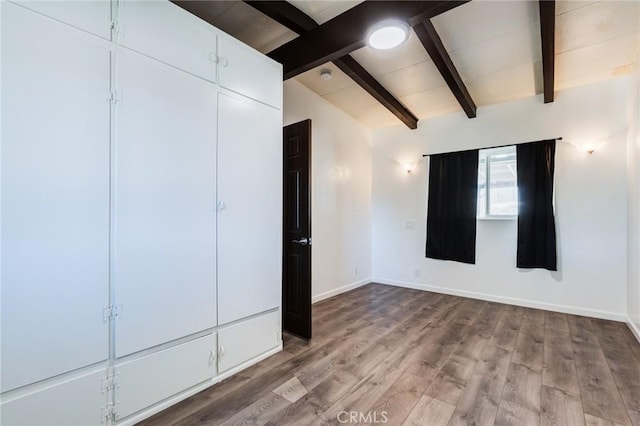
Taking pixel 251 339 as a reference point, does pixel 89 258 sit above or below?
above

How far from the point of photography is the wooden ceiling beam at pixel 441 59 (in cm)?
258

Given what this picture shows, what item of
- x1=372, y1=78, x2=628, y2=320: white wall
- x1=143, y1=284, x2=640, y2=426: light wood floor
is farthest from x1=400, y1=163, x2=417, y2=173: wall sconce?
x1=143, y1=284, x2=640, y2=426: light wood floor

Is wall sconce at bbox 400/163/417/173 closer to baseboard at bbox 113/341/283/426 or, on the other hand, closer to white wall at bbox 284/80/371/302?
white wall at bbox 284/80/371/302

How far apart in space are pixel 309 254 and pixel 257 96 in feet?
5.01

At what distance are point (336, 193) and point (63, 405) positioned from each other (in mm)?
3698

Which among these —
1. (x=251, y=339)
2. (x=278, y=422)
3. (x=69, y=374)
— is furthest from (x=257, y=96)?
(x=278, y=422)

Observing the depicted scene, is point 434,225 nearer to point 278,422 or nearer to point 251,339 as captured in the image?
point 251,339

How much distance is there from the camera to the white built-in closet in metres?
1.36

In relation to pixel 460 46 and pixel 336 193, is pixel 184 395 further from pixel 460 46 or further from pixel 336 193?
pixel 460 46

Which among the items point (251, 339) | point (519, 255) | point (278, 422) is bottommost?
point (278, 422)

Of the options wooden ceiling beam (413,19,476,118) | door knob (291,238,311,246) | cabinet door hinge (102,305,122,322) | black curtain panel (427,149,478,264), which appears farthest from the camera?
black curtain panel (427,149,478,264)

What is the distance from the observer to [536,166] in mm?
3826

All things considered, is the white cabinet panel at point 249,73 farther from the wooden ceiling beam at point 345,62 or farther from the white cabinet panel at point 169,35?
the wooden ceiling beam at point 345,62

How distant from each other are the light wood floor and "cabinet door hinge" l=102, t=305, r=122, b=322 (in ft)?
2.24
